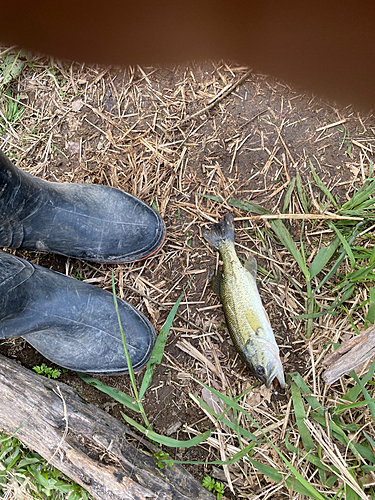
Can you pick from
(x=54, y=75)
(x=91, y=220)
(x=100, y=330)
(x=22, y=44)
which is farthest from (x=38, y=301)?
(x=22, y=44)

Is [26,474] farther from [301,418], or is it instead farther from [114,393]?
[301,418]

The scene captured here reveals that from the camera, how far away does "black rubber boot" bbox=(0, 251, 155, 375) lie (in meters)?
2.11

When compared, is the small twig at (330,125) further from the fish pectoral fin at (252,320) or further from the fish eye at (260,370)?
the fish eye at (260,370)

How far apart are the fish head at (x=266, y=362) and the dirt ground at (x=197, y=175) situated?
0.14 m

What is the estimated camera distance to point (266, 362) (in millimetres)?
2197

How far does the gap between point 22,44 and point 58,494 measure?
3.28 meters

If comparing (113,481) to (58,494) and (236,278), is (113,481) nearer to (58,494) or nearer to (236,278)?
(58,494)

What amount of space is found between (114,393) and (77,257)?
937 millimetres

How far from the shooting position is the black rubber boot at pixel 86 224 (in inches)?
84.4

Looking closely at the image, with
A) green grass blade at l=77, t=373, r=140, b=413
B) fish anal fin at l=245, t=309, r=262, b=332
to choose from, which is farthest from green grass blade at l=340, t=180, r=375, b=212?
green grass blade at l=77, t=373, r=140, b=413

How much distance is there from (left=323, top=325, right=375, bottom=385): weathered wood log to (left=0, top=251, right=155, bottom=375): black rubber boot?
114 centimetres

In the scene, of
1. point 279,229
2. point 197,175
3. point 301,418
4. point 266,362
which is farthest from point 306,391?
point 197,175

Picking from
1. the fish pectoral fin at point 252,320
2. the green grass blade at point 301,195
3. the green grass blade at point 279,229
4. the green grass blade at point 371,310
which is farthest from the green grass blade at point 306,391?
the green grass blade at point 301,195

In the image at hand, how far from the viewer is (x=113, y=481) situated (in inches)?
75.2
